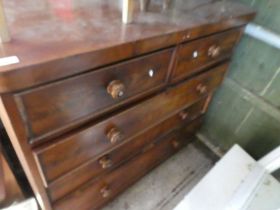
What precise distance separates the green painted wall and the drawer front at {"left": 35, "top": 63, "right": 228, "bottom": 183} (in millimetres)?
279

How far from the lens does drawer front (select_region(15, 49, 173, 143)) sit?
17.9 inches

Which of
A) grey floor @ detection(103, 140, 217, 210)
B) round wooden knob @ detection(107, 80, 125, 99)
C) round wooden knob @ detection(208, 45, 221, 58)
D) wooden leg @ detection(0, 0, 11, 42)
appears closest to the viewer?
wooden leg @ detection(0, 0, 11, 42)

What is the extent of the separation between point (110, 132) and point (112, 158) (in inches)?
8.2

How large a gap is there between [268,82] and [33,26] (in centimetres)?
101

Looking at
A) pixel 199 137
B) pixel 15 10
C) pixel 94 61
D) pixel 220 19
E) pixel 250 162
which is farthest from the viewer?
pixel 199 137

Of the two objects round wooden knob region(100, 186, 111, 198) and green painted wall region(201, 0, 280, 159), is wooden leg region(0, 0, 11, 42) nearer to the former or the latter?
round wooden knob region(100, 186, 111, 198)

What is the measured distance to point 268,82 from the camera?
1021mm

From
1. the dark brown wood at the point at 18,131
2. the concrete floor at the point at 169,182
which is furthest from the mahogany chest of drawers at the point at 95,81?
the concrete floor at the point at 169,182

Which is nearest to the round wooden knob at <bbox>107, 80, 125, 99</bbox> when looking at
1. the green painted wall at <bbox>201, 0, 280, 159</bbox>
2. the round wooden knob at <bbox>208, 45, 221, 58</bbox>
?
the round wooden knob at <bbox>208, 45, 221, 58</bbox>

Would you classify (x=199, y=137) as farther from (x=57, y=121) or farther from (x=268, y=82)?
(x=57, y=121)

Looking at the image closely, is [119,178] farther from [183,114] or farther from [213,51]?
[213,51]

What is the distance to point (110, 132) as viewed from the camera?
2.16 ft

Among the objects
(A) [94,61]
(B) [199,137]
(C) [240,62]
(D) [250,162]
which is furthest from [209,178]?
(A) [94,61]

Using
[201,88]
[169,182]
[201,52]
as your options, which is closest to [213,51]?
[201,52]
